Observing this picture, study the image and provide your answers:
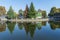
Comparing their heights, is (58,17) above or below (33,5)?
below

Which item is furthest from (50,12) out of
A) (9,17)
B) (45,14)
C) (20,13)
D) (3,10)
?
(9,17)

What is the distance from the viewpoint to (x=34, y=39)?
1927cm

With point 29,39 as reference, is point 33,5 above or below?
above

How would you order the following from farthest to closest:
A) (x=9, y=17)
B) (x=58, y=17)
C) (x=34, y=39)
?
1. (x=9, y=17)
2. (x=58, y=17)
3. (x=34, y=39)

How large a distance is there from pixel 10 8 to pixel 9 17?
4682 mm

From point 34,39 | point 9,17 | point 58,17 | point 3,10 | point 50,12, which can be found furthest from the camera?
point 50,12

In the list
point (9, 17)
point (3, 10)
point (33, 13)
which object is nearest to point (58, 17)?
point (33, 13)

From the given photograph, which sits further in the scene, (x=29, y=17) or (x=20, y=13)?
(x=20, y=13)

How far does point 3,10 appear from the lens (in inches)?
4267

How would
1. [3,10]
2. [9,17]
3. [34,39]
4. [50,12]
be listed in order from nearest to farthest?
[34,39]
[9,17]
[3,10]
[50,12]

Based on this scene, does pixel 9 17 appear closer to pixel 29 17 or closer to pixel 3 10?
pixel 29 17

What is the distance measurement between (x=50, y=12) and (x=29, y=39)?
103 m

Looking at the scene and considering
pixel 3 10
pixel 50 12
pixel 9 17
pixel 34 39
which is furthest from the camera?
pixel 50 12

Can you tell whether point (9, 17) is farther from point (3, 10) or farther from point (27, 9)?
point (3, 10)
